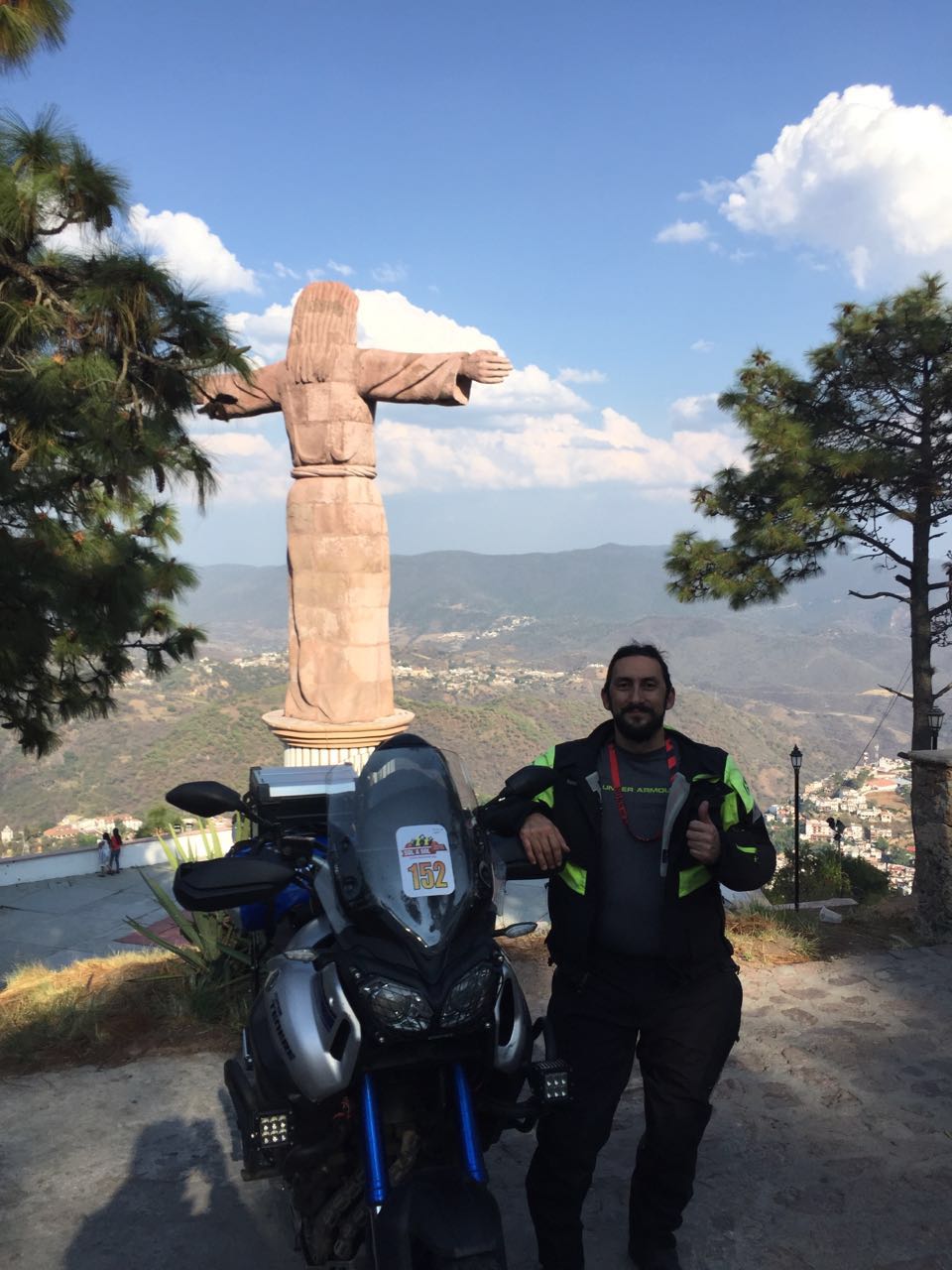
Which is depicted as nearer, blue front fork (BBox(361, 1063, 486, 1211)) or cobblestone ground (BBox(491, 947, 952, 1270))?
blue front fork (BBox(361, 1063, 486, 1211))

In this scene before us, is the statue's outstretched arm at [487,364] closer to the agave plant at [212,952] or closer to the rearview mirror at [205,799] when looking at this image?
the agave plant at [212,952]

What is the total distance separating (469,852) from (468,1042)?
0.35 metres

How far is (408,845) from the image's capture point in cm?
184

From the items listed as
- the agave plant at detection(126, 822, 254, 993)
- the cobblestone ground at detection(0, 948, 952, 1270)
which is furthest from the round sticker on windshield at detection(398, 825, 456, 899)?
the agave plant at detection(126, 822, 254, 993)

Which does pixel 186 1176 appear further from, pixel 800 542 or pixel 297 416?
pixel 800 542

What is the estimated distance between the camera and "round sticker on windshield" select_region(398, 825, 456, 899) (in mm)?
1790

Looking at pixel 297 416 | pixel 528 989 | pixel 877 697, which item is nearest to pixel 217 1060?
pixel 528 989

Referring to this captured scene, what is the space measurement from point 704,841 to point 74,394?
4025 mm

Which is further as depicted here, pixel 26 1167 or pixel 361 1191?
pixel 26 1167

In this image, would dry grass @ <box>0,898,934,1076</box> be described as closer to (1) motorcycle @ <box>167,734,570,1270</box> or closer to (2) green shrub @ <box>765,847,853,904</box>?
(1) motorcycle @ <box>167,734,570,1270</box>

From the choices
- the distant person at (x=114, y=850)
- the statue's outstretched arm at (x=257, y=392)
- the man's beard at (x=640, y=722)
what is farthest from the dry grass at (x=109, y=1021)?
the distant person at (x=114, y=850)

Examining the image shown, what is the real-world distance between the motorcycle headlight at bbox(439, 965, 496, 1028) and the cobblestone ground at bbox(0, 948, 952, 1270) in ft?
4.37

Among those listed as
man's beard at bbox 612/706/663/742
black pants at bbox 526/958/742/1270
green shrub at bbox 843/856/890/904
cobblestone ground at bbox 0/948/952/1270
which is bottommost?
green shrub at bbox 843/856/890/904

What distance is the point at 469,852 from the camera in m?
1.91
